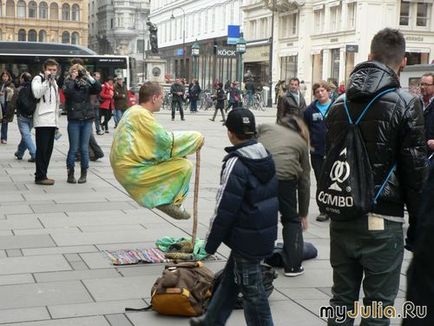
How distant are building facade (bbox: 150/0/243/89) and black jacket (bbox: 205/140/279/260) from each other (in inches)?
1838

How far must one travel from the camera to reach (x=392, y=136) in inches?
148

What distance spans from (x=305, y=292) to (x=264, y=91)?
43707 mm

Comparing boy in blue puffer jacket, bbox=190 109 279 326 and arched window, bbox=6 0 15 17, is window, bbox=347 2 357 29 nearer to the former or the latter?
boy in blue puffer jacket, bbox=190 109 279 326

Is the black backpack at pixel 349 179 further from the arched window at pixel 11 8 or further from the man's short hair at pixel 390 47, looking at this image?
the arched window at pixel 11 8

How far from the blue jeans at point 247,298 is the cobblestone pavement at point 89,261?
2.29 ft

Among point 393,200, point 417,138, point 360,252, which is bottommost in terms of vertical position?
point 360,252

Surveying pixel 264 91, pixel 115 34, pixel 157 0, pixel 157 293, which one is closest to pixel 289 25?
pixel 264 91

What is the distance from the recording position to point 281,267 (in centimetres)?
661

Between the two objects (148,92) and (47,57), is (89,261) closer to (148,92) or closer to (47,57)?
(148,92)

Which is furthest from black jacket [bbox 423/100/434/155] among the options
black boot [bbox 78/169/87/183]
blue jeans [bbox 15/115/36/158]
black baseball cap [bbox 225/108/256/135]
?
blue jeans [bbox 15/115/36/158]

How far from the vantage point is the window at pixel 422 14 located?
48344 mm

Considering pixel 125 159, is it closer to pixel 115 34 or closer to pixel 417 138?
pixel 417 138

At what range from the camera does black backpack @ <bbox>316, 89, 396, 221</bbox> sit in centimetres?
373

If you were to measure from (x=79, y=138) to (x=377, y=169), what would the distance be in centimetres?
834
